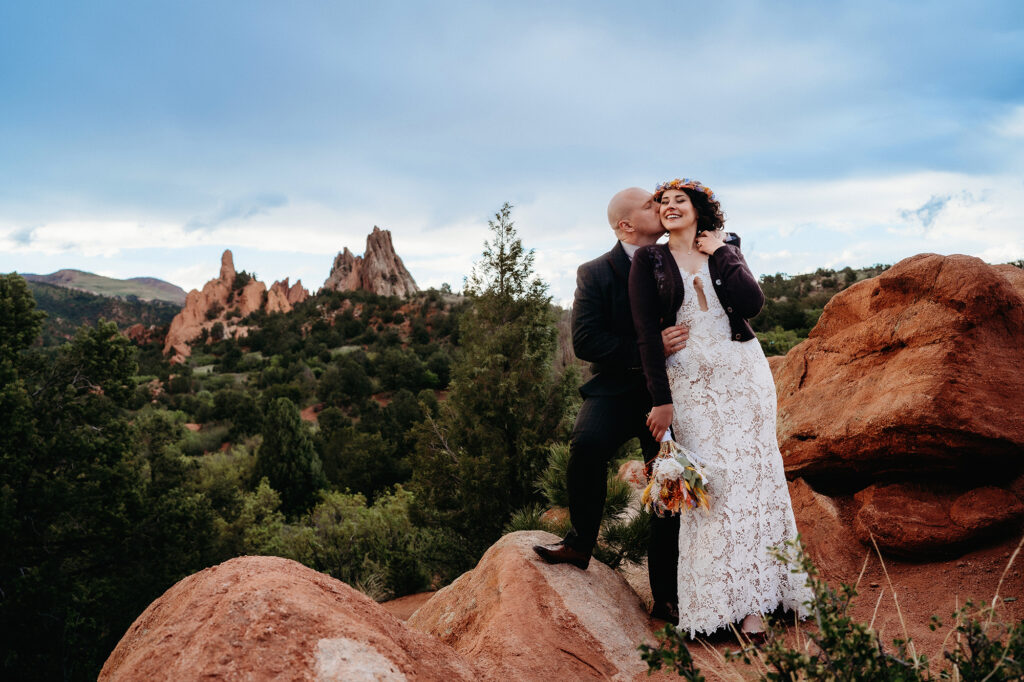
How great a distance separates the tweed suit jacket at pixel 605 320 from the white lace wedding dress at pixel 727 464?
0.31 m

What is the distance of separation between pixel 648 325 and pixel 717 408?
625 mm

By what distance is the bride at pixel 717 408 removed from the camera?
3551 millimetres

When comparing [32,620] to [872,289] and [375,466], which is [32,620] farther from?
[872,289]

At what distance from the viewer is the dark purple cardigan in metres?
3.51

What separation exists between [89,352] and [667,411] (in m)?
16.4

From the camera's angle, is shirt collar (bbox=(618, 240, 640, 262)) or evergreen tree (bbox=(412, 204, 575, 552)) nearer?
shirt collar (bbox=(618, 240, 640, 262))

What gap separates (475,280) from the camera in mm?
9867

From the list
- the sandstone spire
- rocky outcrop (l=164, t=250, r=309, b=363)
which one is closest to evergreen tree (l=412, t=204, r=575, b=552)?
rocky outcrop (l=164, t=250, r=309, b=363)

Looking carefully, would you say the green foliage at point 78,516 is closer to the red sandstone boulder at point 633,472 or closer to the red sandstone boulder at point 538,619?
the red sandstone boulder at point 633,472

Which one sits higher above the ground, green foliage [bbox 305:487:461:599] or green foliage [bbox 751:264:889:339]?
green foliage [bbox 751:264:889:339]

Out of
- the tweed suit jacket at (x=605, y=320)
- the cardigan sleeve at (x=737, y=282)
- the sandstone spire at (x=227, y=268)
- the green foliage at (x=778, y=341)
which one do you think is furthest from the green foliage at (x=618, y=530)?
the sandstone spire at (x=227, y=268)

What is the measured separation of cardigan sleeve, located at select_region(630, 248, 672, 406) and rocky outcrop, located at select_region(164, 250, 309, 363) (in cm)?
6544

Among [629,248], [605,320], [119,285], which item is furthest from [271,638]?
[119,285]

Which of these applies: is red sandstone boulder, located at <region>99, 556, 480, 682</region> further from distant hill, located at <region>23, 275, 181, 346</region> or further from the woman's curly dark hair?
distant hill, located at <region>23, 275, 181, 346</region>
